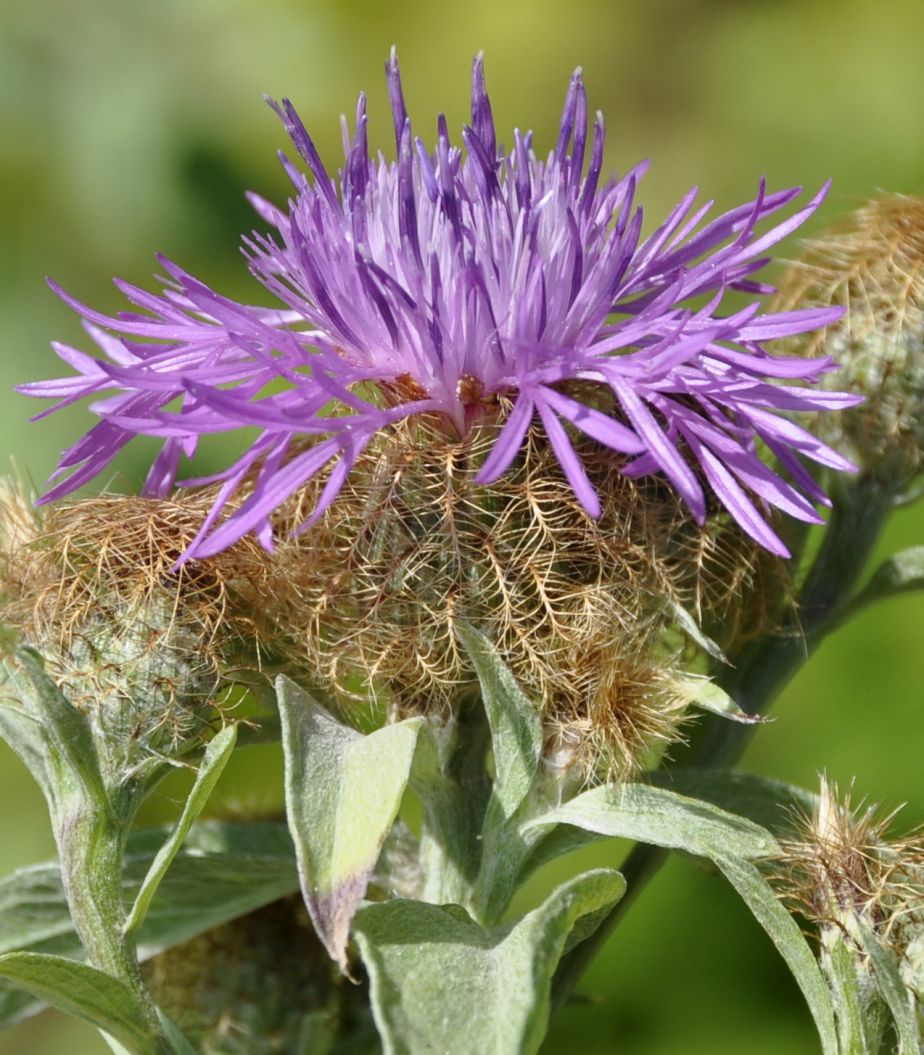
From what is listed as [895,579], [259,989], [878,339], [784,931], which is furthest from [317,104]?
[784,931]

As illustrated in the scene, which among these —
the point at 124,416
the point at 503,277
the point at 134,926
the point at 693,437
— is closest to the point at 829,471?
the point at 693,437

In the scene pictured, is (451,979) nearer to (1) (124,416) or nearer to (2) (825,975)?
(2) (825,975)

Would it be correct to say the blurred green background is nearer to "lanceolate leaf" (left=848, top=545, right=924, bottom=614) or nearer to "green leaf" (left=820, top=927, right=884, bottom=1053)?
"lanceolate leaf" (left=848, top=545, right=924, bottom=614)

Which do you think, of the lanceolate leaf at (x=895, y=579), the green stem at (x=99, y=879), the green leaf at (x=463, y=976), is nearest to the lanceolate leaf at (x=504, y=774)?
the green leaf at (x=463, y=976)

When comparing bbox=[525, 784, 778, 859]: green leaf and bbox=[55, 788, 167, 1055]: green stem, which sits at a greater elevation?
bbox=[525, 784, 778, 859]: green leaf

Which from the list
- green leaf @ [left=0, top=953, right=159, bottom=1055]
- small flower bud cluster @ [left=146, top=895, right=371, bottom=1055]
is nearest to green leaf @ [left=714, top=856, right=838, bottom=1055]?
green leaf @ [left=0, top=953, right=159, bottom=1055]

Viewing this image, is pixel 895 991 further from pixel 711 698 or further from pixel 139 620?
pixel 139 620
